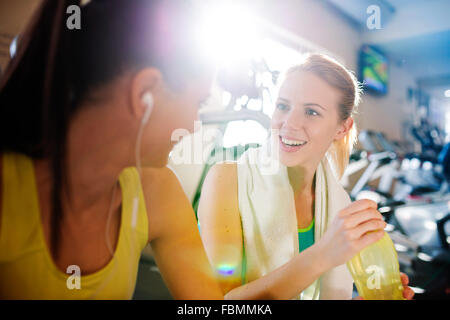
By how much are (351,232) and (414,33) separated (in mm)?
659

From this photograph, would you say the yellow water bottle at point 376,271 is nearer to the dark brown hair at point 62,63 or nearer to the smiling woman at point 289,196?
the smiling woman at point 289,196

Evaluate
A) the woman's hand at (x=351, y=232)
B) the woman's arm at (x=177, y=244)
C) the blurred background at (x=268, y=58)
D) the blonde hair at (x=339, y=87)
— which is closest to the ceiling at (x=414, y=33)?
the blurred background at (x=268, y=58)

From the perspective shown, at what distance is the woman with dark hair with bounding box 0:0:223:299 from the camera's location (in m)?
0.37

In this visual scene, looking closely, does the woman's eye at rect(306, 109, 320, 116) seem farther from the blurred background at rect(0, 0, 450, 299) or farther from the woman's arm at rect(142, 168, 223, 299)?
the woman's arm at rect(142, 168, 223, 299)

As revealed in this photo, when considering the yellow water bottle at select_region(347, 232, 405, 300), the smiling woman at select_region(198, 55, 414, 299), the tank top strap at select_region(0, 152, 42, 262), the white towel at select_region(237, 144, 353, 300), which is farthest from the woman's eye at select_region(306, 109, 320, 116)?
the tank top strap at select_region(0, 152, 42, 262)

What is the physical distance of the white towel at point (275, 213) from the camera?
0.57 meters

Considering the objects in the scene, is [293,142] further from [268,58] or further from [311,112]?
[268,58]

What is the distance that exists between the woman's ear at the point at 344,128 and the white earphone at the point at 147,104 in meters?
0.37

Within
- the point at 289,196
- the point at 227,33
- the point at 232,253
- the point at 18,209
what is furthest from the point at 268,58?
the point at 18,209

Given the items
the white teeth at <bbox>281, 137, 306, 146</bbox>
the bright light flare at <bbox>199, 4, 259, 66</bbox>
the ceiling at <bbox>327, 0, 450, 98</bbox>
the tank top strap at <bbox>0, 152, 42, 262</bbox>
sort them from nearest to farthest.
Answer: the tank top strap at <bbox>0, 152, 42, 262</bbox> < the bright light flare at <bbox>199, 4, 259, 66</bbox> < the white teeth at <bbox>281, 137, 306, 146</bbox> < the ceiling at <bbox>327, 0, 450, 98</bbox>

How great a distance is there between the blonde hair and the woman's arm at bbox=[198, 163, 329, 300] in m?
0.20

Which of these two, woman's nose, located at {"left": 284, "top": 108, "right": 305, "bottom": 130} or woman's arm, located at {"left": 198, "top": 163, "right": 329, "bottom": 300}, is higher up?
woman's nose, located at {"left": 284, "top": 108, "right": 305, "bottom": 130}

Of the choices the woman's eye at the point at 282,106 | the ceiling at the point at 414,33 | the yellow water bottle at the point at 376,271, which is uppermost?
the ceiling at the point at 414,33

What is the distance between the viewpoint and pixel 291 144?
0.58 m
